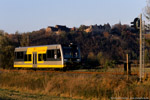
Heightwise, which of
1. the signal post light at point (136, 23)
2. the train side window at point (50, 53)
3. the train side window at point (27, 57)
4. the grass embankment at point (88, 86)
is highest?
the signal post light at point (136, 23)

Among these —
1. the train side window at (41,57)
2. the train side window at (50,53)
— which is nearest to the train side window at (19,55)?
the train side window at (41,57)

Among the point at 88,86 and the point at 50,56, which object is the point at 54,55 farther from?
the point at 88,86

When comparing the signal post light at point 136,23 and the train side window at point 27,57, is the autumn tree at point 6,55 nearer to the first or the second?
the train side window at point 27,57

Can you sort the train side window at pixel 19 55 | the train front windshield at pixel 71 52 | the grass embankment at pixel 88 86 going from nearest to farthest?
1. the grass embankment at pixel 88 86
2. the train front windshield at pixel 71 52
3. the train side window at pixel 19 55

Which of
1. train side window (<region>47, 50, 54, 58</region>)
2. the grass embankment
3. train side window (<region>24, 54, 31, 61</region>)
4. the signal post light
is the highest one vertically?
the signal post light

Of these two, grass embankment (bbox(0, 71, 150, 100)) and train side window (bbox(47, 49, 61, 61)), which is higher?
train side window (bbox(47, 49, 61, 61))

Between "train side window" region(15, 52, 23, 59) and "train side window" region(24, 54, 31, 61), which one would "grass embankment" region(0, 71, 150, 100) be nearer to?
"train side window" region(24, 54, 31, 61)

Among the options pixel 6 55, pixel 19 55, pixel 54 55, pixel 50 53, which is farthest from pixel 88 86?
pixel 6 55

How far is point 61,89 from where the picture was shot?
61.1 ft

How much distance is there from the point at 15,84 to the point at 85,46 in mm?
54204

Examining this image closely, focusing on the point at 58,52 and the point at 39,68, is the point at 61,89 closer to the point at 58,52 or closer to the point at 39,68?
the point at 58,52

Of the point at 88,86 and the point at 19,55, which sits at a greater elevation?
the point at 19,55

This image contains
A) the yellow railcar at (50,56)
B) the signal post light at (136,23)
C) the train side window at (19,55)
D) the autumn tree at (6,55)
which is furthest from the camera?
the autumn tree at (6,55)

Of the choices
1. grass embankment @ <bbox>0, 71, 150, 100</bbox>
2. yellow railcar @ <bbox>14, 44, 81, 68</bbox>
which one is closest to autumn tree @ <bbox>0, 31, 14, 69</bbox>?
yellow railcar @ <bbox>14, 44, 81, 68</bbox>
